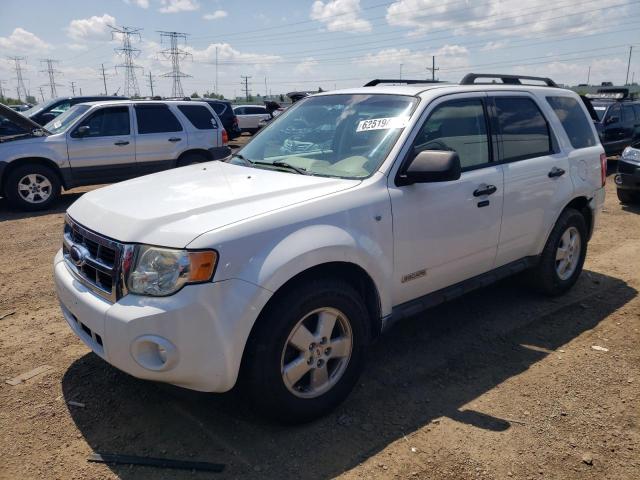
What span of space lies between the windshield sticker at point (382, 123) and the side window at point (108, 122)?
7.43m

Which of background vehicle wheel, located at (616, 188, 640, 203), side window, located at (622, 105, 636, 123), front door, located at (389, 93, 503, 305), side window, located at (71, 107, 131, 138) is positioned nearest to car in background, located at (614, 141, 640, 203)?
background vehicle wheel, located at (616, 188, 640, 203)

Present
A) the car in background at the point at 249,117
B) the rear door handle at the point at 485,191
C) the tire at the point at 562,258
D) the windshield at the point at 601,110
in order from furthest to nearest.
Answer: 1. the car in background at the point at 249,117
2. the windshield at the point at 601,110
3. the tire at the point at 562,258
4. the rear door handle at the point at 485,191

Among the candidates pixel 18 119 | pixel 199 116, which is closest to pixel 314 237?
pixel 18 119

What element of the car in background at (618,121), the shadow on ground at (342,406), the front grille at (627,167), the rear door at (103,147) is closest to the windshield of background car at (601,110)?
the car in background at (618,121)

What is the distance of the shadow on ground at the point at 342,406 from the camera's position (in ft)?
9.17

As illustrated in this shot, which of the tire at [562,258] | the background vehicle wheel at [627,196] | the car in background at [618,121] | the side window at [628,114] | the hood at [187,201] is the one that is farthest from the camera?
the side window at [628,114]

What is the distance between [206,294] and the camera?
8.21ft

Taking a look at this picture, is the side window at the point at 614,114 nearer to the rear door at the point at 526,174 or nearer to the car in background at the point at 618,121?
the car in background at the point at 618,121

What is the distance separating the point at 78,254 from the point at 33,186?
711cm

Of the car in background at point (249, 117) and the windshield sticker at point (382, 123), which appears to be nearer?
the windshield sticker at point (382, 123)

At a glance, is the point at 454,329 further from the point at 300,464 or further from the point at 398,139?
the point at 300,464

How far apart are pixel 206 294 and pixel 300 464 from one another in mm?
1016

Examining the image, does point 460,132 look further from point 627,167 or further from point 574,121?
point 627,167

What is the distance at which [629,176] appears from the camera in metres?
9.08
